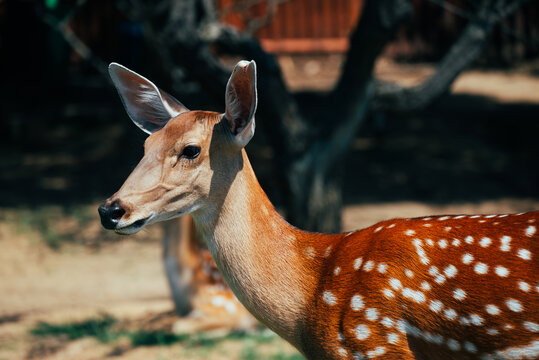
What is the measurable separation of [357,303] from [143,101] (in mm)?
1255

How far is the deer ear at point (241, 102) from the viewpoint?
270 cm

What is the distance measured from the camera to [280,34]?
15.5 meters

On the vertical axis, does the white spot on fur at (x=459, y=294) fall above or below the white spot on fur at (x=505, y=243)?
below

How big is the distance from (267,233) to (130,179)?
2.07 ft

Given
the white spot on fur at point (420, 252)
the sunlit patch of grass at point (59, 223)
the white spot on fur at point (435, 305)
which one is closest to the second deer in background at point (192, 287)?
the white spot on fur at point (420, 252)

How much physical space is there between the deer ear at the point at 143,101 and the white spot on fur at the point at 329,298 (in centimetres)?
99

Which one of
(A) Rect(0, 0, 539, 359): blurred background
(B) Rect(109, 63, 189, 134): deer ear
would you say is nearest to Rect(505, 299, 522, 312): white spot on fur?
(B) Rect(109, 63, 189, 134): deer ear

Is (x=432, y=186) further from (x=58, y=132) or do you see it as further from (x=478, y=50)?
(x=58, y=132)

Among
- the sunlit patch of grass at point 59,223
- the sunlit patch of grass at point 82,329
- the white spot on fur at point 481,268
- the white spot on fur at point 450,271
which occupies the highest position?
the white spot on fur at point 481,268

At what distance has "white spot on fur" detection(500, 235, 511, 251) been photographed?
2557 millimetres

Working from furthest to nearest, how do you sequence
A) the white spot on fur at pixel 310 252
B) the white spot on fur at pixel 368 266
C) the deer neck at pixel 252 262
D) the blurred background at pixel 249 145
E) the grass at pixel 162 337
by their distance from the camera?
the blurred background at pixel 249 145 < the grass at pixel 162 337 < the white spot on fur at pixel 310 252 < the deer neck at pixel 252 262 < the white spot on fur at pixel 368 266

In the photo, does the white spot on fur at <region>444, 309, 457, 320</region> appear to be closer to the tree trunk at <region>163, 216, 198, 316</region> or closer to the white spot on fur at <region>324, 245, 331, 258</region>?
the white spot on fur at <region>324, 245, 331, 258</region>

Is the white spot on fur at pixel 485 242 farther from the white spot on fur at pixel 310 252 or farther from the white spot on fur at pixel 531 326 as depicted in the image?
the white spot on fur at pixel 310 252

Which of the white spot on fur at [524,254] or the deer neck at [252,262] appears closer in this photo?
the white spot on fur at [524,254]
